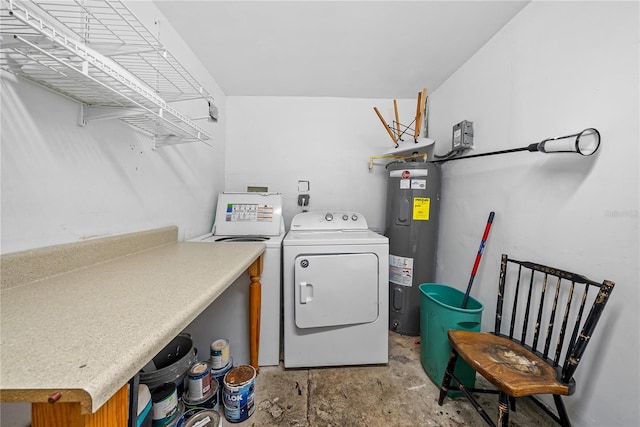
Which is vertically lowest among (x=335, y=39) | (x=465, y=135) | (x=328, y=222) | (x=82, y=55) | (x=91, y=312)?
(x=91, y=312)

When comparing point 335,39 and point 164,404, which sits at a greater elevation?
point 335,39

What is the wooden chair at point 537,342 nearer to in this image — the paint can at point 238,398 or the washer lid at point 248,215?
the paint can at point 238,398

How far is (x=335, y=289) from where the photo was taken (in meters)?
1.58

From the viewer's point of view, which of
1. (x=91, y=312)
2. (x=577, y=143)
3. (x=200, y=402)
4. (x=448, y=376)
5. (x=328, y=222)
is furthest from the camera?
(x=328, y=222)

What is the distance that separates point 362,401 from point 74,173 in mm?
1799

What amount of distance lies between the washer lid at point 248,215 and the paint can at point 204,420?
1158mm

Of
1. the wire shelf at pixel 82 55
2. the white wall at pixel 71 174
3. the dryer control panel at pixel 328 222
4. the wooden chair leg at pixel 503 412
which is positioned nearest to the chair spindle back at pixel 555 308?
the wooden chair leg at pixel 503 412

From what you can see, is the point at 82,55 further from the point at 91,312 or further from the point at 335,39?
the point at 335,39

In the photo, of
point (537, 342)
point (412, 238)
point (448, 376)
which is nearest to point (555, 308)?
point (537, 342)

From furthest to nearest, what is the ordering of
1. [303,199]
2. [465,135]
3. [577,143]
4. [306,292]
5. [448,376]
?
1. [303,199]
2. [465,135]
3. [306,292]
4. [448,376]
5. [577,143]

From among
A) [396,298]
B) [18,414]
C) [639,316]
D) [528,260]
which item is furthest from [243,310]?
[639,316]

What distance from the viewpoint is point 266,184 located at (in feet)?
8.16

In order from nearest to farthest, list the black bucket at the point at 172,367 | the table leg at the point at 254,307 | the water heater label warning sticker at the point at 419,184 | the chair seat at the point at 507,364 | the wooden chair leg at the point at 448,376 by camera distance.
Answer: the chair seat at the point at 507,364
the black bucket at the point at 172,367
the wooden chair leg at the point at 448,376
the table leg at the point at 254,307
the water heater label warning sticker at the point at 419,184

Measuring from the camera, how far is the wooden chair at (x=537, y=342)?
929mm
